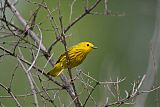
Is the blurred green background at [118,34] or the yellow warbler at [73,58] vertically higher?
the yellow warbler at [73,58]

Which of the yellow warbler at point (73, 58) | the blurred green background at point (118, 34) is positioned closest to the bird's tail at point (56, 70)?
the yellow warbler at point (73, 58)

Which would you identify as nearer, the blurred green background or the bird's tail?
the bird's tail

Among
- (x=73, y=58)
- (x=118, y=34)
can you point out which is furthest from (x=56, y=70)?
(x=118, y=34)

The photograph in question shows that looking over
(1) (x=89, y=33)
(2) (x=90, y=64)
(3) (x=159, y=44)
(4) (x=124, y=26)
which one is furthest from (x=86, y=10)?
(4) (x=124, y=26)

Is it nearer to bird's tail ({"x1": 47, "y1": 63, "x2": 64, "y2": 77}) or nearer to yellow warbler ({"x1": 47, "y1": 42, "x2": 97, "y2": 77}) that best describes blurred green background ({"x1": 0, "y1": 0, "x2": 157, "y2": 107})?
yellow warbler ({"x1": 47, "y1": 42, "x2": 97, "y2": 77})

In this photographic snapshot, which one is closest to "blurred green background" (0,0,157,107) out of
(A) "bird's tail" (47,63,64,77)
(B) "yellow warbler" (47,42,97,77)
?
(B) "yellow warbler" (47,42,97,77)

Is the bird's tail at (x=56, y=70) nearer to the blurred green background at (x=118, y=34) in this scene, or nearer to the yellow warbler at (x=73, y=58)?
the yellow warbler at (x=73, y=58)

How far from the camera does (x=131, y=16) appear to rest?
875 inches

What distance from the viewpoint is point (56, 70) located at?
6.86 m

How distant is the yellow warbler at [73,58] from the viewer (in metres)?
6.84

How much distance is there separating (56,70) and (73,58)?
1.12ft

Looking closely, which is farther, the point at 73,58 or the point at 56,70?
the point at 73,58

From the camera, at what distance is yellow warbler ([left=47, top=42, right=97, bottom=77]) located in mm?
6836

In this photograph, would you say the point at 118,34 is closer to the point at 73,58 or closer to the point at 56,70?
the point at 73,58
